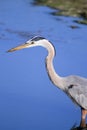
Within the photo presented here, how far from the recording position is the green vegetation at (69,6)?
44.4 feet

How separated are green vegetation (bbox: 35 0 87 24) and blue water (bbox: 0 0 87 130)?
1.43 ft

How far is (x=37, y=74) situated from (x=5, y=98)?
1.10 m

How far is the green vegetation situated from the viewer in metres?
13.5

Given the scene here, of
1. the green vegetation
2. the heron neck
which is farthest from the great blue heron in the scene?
the green vegetation

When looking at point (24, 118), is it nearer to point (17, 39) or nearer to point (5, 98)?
point (5, 98)

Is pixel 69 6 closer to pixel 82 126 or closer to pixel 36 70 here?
pixel 36 70

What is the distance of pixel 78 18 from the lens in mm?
12930

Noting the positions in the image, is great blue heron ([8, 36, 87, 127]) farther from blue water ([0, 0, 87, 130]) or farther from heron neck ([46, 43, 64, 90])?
blue water ([0, 0, 87, 130])

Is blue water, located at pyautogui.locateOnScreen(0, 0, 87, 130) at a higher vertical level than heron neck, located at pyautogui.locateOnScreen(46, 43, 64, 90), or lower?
lower

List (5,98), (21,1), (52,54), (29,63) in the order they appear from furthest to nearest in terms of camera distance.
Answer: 1. (21,1)
2. (29,63)
3. (5,98)
4. (52,54)

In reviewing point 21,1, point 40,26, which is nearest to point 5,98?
point 40,26

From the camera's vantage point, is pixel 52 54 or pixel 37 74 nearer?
pixel 52 54

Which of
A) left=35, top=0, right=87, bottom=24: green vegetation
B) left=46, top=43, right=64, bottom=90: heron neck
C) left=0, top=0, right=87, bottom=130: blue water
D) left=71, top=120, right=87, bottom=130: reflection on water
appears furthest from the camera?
left=35, top=0, right=87, bottom=24: green vegetation

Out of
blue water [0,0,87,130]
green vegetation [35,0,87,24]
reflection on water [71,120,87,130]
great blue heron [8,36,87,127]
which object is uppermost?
great blue heron [8,36,87,127]
